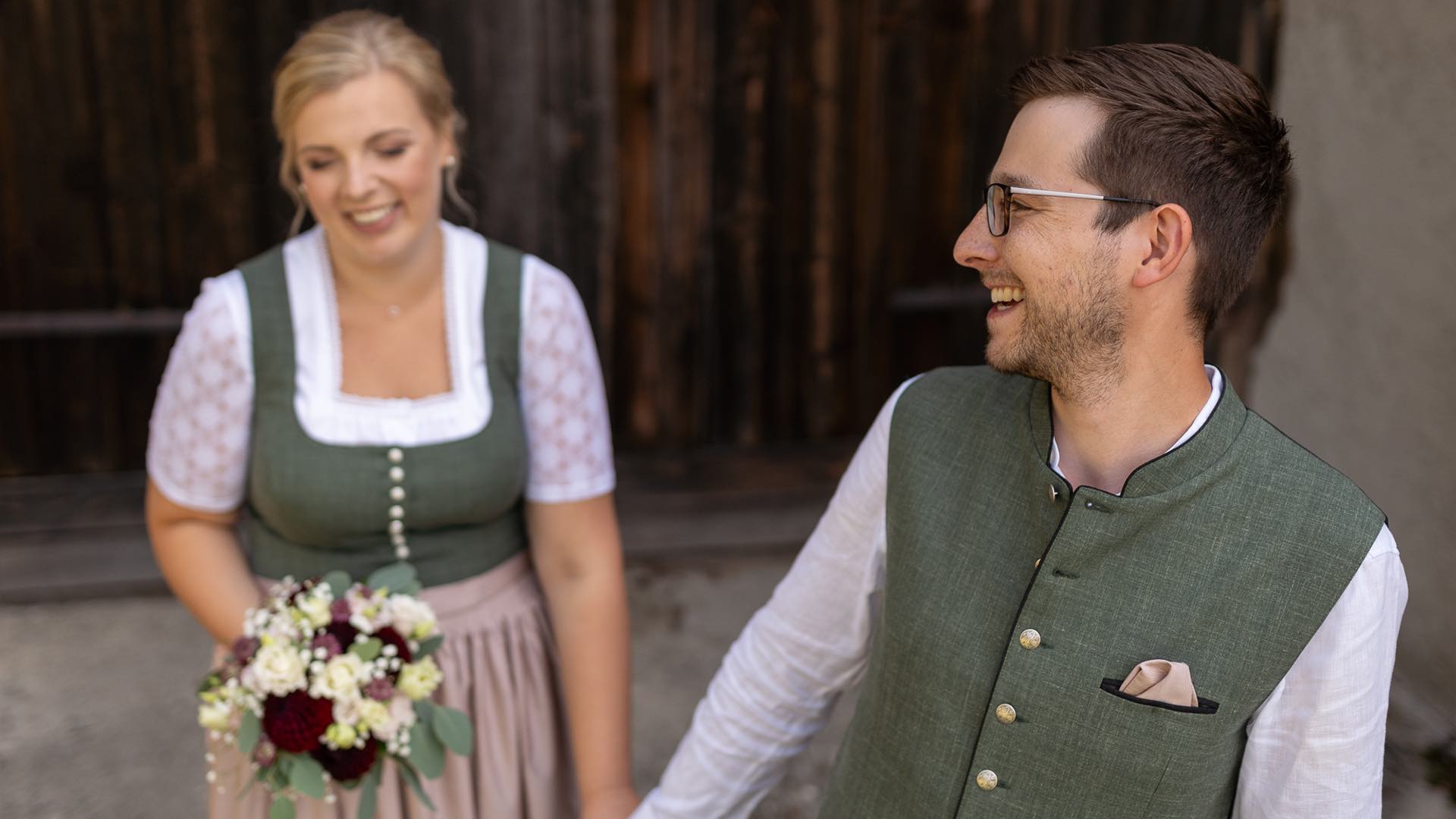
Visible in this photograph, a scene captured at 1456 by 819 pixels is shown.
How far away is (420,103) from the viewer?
2316mm

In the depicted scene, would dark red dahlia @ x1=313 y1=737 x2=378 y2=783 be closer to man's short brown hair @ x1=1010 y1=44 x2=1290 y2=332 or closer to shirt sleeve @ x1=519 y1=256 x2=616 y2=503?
shirt sleeve @ x1=519 y1=256 x2=616 y2=503

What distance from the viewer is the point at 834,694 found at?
1.89 m

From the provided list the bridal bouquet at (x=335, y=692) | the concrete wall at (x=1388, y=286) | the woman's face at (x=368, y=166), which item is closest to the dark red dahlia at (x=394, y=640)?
the bridal bouquet at (x=335, y=692)

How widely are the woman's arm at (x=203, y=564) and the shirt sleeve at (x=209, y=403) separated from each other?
39mm

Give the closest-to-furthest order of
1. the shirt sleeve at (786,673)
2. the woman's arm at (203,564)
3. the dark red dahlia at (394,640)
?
the shirt sleeve at (786,673), the dark red dahlia at (394,640), the woman's arm at (203,564)

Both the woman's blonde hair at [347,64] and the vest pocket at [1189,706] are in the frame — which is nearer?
the vest pocket at [1189,706]

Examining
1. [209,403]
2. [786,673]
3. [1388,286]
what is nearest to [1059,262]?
[786,673]

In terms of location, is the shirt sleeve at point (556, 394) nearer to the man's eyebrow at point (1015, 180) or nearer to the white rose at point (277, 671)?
the white rose at point (277, 671)

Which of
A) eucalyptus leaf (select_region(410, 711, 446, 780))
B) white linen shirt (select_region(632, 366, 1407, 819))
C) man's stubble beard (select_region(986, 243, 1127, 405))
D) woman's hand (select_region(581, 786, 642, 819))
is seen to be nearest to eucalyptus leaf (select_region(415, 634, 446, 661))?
eucalyptus leaf (select_region(410, 711, 446, 780))

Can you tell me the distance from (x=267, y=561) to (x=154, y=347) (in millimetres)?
2245

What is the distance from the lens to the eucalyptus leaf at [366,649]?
6.93ft

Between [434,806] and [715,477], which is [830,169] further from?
[434,806]

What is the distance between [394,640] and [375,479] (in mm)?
282

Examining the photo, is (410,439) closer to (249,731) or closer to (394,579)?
(394,579)
